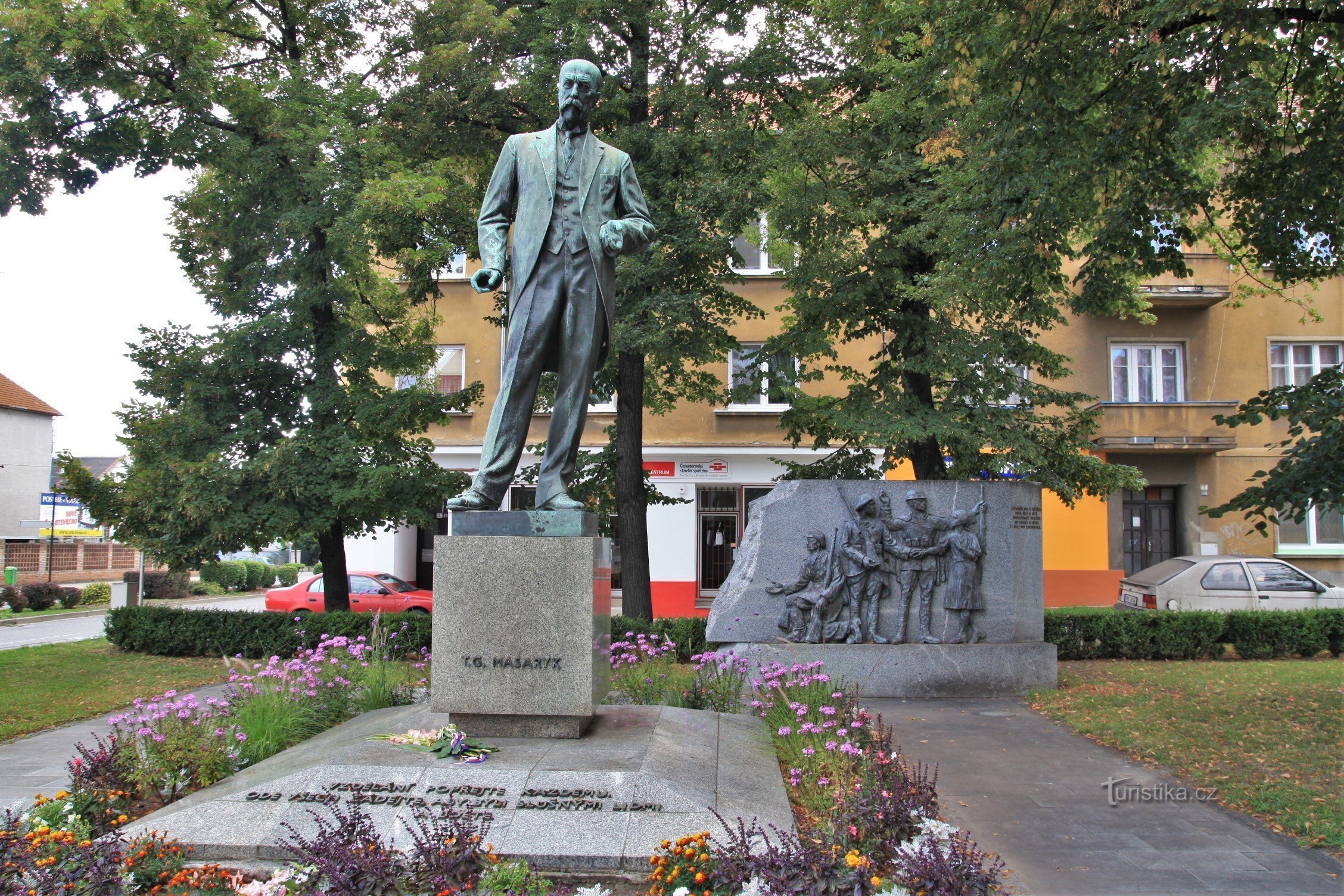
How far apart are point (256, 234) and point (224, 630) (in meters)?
6.14

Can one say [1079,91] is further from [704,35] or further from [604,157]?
[704,35]

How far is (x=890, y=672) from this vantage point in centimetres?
1025

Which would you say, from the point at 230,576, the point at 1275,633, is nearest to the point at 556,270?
the point at 1275,633

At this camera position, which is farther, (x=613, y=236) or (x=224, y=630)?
(x=224, y=630)

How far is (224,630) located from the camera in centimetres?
1398

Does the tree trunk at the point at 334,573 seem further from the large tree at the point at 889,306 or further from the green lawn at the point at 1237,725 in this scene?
the green lawn at the point at 1237,725

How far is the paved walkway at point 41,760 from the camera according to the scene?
5.93 metres

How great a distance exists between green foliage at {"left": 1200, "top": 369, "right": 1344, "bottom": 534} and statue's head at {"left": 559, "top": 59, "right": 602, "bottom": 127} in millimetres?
6225

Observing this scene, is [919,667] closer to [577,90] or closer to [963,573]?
[963,573]

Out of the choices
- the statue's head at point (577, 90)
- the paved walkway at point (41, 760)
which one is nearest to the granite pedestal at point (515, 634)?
the paved walkway at point (41, 760)

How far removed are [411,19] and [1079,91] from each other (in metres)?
10.2

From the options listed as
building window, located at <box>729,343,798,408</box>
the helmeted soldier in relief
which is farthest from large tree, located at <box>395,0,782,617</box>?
the helmeted soldier in relief

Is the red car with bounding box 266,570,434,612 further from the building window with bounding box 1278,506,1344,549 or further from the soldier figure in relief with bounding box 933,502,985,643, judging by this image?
the building window with bounding box 1278,506,1344,549
